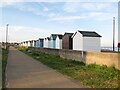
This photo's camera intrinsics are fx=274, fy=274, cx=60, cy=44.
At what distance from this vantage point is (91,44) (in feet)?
128

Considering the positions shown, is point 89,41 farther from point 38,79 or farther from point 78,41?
point 38,79

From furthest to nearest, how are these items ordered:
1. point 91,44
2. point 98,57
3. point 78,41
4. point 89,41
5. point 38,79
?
point 78,41, point 89,41, point 91,44, point 98,57, point 38,79

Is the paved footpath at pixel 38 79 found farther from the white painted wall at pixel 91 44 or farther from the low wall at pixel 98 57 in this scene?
the white painted wall at pixel 91 44

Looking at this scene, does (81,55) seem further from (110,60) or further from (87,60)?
(110,60)

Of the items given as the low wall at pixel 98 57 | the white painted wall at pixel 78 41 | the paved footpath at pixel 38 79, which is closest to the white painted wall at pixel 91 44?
the white painted wall at pixel 78 41

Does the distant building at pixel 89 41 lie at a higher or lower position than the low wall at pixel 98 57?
higher

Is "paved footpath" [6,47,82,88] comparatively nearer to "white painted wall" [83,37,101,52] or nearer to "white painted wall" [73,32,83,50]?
"white painted wall" [83,37,101,52]

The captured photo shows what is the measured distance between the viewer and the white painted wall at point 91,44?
38.8 metres

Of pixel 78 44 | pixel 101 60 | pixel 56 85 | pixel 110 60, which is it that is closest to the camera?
pixel 56 85

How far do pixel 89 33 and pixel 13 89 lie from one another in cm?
3178

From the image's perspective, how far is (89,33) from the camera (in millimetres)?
41125

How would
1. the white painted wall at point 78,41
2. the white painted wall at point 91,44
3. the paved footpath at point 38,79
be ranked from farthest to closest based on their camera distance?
the white painted wall at point 78,41 → the white painted wall at point 91,44 → the paved footpath at point 38,79

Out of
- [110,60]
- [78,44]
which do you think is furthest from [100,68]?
[78,44]

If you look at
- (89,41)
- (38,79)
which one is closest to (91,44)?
(89,41)
